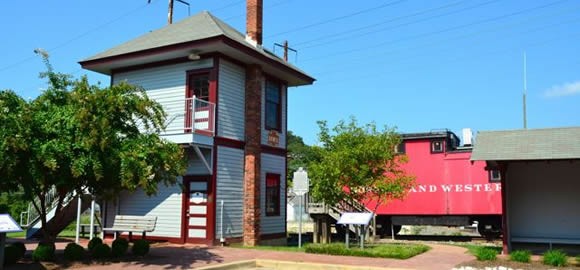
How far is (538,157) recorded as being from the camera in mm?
13531

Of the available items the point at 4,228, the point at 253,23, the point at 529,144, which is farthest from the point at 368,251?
the point at 253,23

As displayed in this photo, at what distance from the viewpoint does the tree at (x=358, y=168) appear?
18.1m

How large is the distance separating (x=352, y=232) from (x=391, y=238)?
235 cm

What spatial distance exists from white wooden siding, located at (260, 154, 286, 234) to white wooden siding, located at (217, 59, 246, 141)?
5.67ft

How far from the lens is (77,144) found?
1154 cm

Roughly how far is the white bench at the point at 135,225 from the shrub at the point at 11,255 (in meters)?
4.03

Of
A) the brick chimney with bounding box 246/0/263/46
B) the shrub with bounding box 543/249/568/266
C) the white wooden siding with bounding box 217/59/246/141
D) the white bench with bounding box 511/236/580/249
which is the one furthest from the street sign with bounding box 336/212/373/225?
the brick chimney with bounding box 246/0/263/46

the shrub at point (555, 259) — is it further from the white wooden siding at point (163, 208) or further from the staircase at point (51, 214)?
the staircase at point (51, 214)

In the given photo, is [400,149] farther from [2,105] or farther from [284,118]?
[2,105]

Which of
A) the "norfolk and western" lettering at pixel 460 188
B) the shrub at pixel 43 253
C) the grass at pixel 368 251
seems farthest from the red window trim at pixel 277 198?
the shrub at pixel 43 253

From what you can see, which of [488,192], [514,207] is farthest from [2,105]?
[488,192]

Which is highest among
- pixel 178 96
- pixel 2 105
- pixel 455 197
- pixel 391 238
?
pixel 178 96

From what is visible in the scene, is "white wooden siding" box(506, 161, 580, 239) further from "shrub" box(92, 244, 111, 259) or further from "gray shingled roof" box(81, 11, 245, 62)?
"shrub" box(92, 244, 111, 259)

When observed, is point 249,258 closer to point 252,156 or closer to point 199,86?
point 252,156
